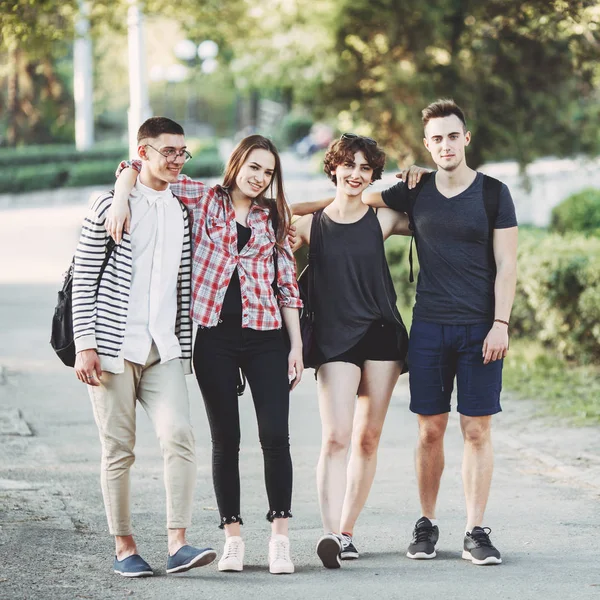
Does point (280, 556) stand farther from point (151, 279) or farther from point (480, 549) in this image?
point (151, 279)

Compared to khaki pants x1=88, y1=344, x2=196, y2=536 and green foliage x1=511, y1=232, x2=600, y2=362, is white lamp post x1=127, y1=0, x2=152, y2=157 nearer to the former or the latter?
green foliage x1=511, y1=232, x2=600, y2=362

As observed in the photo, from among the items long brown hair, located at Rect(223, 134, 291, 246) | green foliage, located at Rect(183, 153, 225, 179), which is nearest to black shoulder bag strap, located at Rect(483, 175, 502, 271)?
long brown hair, located at Rect(223, 134, 291, 246)

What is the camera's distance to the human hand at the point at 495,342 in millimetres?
5266

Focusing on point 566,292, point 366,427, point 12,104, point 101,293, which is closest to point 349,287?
point 366,427

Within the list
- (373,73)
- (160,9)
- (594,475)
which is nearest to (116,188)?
(594,475)

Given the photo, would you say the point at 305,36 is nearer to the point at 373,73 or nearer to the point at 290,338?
the point at 373,73

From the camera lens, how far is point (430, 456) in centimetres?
556

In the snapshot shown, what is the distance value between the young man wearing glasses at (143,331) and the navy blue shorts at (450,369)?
1.04 meters

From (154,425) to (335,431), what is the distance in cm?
81

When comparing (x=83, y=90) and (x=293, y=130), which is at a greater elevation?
(x=83, y=90)

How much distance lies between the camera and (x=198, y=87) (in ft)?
211

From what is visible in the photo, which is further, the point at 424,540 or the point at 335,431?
the point at 424,540

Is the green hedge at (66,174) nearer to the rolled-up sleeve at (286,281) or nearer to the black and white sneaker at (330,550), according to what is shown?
the rolled-up sleeve at (286,281)

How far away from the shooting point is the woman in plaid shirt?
203 inches
